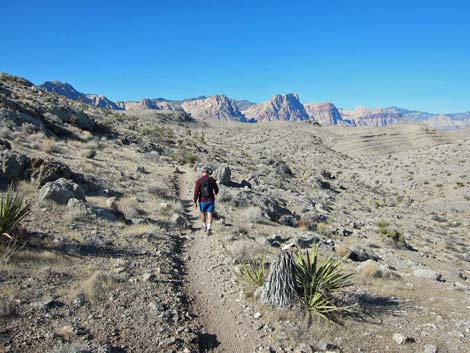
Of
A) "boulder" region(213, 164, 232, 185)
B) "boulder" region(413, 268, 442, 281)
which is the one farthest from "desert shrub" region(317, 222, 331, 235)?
"boulder" region(213, 164, 232, 185)

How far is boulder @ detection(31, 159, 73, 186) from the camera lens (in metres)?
11.8

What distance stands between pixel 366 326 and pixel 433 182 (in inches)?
1647

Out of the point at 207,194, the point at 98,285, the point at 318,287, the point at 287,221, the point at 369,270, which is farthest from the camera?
the point at 287,221

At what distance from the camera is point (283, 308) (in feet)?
21.7

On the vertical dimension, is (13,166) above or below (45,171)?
above

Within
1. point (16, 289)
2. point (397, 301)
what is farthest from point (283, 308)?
point (16, 289)

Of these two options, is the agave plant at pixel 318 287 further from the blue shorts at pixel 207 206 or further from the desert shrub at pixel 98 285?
the blue shorts at pixel 207 206

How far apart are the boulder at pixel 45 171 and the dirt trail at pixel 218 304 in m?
5.57

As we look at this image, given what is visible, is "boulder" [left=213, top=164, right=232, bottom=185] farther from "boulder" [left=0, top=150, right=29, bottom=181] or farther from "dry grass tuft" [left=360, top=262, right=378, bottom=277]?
"dry grass tuft" [left=360, top=262, right=378, bottom=277]

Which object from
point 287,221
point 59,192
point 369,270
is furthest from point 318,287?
point 287,221

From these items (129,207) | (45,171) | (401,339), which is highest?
(45,171)

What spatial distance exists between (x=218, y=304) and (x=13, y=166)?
29.8ft

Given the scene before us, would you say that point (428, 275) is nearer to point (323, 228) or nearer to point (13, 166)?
point (323, 228)

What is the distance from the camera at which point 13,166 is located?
11656 millimetres
